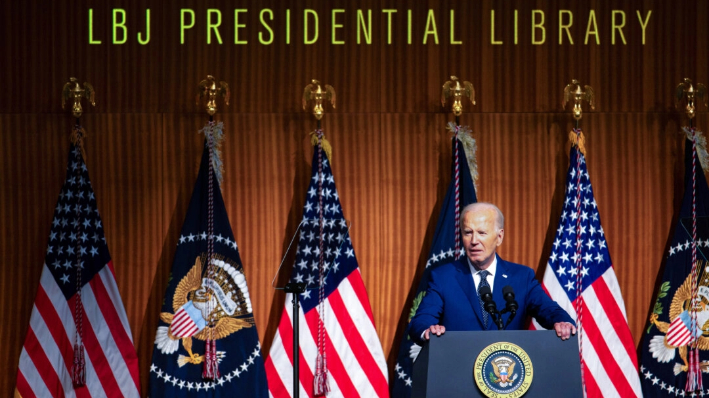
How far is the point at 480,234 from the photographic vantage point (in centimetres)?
343

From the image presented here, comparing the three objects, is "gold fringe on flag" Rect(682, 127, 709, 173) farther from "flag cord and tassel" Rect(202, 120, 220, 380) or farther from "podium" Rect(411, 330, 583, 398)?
"flag cord and tassel" Rect(202, 120, 220, 380)

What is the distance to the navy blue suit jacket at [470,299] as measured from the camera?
3.38 meters

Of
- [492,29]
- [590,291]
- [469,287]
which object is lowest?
[590,291]

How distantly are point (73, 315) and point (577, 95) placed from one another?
3048mm

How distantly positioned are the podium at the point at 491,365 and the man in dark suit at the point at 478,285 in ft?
1.65

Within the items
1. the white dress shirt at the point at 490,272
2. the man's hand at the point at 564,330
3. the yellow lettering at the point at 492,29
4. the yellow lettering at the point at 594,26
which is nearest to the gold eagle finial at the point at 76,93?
the yellow lettering at the point at 492,29

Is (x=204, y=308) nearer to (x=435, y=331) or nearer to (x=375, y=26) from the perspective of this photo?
(x=375, y=26)

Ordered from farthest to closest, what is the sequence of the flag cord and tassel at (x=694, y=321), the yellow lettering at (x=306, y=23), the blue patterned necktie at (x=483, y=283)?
the yellow lettering at (x=306, y=23) < the flag cord and tassel at (x=694, y=321) < the blue patterned necktie at (x=483, y=283)

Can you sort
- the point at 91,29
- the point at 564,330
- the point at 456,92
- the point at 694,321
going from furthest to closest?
1. the point at 91,29
2. the point at 456,92
3. the point at 694,321
4. the point at 564,330

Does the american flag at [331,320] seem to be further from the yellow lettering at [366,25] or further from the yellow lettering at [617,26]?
the yellow lettering at [617,26]

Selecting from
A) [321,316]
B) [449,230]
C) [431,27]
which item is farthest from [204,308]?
[431,27]

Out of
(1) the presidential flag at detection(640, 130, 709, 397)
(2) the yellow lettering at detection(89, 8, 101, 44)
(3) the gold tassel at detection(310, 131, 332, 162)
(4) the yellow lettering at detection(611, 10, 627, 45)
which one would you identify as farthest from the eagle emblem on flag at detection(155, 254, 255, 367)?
(4) the yellow lettering at detection(611, 10, 627, 45)

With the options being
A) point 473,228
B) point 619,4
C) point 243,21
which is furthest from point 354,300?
point 619,4

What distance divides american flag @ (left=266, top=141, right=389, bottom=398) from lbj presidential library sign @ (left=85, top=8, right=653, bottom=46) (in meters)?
0.81
